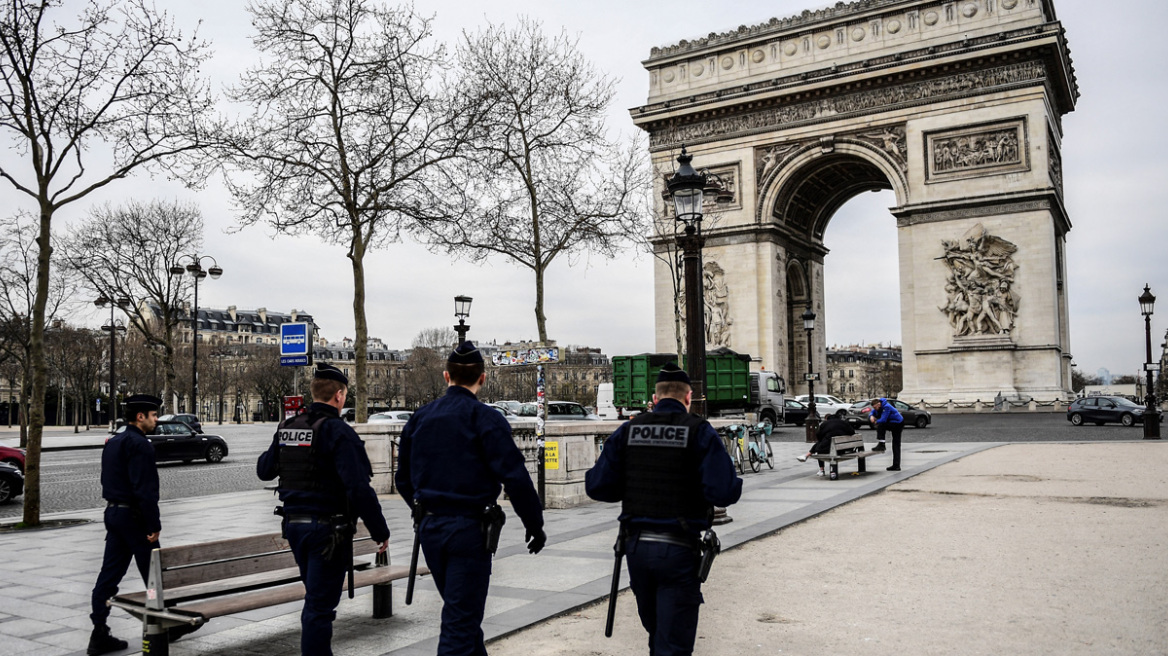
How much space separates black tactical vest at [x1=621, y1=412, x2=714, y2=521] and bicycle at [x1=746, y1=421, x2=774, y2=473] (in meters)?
13.9

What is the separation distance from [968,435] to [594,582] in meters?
23.0

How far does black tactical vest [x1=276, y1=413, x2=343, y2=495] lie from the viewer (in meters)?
4.98

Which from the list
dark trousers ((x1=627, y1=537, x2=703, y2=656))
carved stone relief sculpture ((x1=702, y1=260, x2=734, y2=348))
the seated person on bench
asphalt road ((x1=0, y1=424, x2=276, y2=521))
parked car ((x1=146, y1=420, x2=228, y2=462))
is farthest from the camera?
carved stone relief sculpture ((x1=702, y1=260, x2=734, y2=348))

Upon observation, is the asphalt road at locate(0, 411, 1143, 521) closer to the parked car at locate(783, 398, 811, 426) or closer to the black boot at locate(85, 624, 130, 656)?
the parked car at locate(783, 398, 811, 426)

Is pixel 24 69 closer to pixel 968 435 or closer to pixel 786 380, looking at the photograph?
pixel 968 435

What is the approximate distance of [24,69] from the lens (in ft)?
39.4

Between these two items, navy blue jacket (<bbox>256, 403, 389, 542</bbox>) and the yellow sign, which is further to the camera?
the yellow sign

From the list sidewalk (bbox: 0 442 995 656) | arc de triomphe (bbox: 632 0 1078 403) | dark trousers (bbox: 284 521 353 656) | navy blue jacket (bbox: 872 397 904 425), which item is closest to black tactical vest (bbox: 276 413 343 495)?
dark trousers (bbox: 284 521 353 656)

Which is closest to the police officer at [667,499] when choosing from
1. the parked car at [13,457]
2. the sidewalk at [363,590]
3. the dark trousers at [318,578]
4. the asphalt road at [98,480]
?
the dark trousers at [318,578]

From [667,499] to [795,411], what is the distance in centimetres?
3664

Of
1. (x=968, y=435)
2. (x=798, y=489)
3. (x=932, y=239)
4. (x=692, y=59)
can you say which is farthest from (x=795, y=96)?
(x=798, y=489)

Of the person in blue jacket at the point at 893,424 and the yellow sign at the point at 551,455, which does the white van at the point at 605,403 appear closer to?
the person in blue jacket at the point at 893,424

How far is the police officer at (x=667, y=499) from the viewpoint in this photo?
169 inches

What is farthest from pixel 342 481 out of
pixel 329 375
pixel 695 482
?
pixel 695 482
